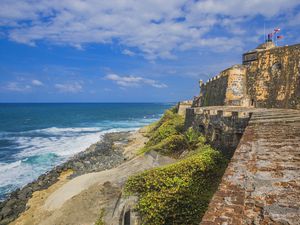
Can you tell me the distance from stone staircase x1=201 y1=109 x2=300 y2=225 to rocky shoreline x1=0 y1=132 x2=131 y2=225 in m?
15.9

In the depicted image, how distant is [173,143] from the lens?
17.7 metres

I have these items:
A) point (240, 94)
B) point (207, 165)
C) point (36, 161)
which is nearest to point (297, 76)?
point (240, 94)

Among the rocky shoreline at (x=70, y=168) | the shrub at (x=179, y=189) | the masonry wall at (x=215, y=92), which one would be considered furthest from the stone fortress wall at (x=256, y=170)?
the rocky shoreline at (x=70, y=168)

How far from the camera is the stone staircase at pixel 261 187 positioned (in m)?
3.15

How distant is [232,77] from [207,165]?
39.7 ft

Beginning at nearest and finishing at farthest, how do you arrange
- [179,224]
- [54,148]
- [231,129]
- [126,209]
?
1. [179,224]
2. [126,209]
3. [231,129]
4. [54,148]

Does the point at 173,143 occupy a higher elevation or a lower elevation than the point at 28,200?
higher

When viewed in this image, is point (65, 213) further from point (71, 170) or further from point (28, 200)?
point (71, 170)

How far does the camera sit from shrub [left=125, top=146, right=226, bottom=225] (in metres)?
9.42

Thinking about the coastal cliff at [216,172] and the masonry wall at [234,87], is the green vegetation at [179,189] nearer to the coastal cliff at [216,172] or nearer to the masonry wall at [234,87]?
the coastal cliff at [216,172]

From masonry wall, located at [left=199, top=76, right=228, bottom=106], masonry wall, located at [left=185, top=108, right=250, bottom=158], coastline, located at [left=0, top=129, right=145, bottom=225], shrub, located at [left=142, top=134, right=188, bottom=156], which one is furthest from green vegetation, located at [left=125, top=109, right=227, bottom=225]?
masonry wall, located at [left=199, top=76, right=228, bottom=106]

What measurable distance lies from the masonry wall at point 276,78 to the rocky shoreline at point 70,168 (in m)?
15.4

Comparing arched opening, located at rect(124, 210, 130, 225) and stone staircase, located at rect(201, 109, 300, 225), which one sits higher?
stone staircase, located at rect(201, 109, 300, 225)

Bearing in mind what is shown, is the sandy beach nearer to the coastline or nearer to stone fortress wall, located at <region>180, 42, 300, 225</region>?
the coastline
